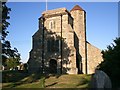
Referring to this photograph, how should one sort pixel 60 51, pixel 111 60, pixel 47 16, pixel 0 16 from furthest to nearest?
pixel 47 16
pixel 60 51
pixel 0 16
pixel 111 60

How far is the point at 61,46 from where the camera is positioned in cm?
5209

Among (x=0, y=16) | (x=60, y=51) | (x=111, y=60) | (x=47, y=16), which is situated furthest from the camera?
(x=47, y=16)

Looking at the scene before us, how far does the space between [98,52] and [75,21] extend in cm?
875

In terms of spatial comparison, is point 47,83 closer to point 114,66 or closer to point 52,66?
point 114,66

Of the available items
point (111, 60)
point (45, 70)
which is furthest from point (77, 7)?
point (111, 60)

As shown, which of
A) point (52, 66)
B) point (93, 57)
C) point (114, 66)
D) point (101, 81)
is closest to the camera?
point (101, 81)

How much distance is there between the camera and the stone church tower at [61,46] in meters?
51.3

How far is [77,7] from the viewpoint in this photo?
58.0m

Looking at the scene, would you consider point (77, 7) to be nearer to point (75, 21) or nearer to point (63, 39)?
→ point (75, 21)

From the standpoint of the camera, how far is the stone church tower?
51.3 meters

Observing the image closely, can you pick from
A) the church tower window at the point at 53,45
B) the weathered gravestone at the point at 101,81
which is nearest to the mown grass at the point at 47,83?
the weathered gravestone at the point at 101,81

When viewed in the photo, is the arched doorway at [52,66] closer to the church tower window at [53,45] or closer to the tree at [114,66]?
the church tower window at [53,45]

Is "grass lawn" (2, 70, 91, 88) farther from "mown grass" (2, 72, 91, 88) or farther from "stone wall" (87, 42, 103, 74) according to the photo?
"stone wall" (87, 42, 103, 74)

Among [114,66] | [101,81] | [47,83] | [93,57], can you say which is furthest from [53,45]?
[101,81]
